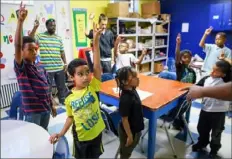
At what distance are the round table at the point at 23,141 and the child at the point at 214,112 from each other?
1586 millimetres

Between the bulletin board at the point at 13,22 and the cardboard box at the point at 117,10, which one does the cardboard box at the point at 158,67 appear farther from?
the bulletin board at the point at 13,22

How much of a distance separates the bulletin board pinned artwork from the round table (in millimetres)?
3147

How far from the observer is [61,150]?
3.21 feet

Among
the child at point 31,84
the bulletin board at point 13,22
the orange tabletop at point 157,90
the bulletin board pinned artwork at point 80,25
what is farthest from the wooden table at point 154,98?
the bulletin board pinned artwork at point 80,25

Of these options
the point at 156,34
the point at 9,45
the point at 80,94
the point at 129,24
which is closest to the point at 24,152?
the point at 80,94

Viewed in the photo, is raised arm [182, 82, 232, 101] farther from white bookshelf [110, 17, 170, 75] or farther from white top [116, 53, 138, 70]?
white bookshelf [110, 17, 170, 75]

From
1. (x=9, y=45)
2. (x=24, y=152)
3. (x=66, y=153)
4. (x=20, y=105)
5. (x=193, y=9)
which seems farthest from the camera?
(x=193, y=9)

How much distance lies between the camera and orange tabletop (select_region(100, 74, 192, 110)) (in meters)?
1.69

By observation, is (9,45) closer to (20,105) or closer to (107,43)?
(107,43)

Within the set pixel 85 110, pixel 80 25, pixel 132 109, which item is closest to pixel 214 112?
pixel 132 109

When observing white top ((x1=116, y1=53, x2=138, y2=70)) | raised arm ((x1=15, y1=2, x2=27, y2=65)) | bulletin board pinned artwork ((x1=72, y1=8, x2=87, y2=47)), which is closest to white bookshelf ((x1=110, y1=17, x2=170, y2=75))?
→ bulletin board pinned artwork ((x1=72, y1=8, x2=87, y2=47))

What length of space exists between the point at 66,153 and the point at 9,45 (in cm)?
282

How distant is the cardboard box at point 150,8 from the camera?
5.33 meters

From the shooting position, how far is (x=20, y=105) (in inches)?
64.2
